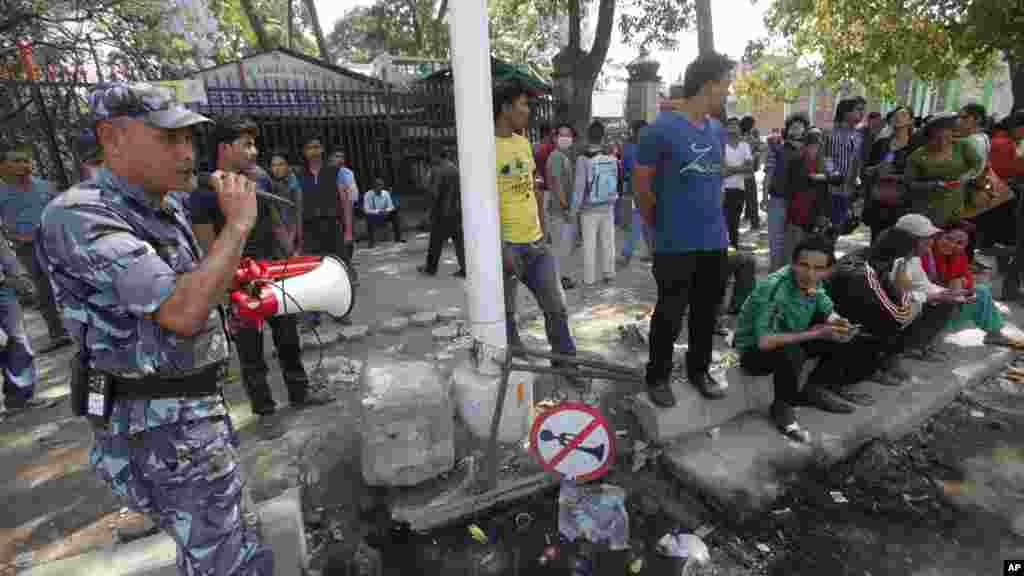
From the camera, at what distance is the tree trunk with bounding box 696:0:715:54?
870 cm

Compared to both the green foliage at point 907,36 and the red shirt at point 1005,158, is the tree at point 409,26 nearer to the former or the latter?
the green foliage at point 907,36

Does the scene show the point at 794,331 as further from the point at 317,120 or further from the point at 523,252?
the point at 317,120

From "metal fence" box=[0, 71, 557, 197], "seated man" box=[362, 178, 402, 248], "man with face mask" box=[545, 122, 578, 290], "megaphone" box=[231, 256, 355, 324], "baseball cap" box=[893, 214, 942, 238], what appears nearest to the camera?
"megaphone" box=[231, 256, 355, 324]

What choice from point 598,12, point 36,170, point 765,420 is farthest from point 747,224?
point 36,170

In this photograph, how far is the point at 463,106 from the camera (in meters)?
2.90

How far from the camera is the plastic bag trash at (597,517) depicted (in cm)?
252

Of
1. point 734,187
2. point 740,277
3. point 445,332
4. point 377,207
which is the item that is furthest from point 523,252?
point 377,207

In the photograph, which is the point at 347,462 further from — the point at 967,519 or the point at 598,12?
the point at 598,12

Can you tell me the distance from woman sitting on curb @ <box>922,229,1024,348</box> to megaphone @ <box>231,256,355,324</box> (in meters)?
4.17

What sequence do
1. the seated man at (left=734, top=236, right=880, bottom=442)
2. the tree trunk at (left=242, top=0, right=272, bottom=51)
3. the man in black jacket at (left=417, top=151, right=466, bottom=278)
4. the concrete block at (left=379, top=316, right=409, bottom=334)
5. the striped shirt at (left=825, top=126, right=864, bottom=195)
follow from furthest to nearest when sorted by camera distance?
the tree trunk at (left=242, top=0, right=272, bottom=51), the man in black jacket at (left=417, top=151, right=466, bottom=278), the striped shirt at (left=825, top=126, right=864, bottom=195), the concrete block at (left=379, top=316, right=409, bottom=334), the seated man at (left=734, top=236, right=880, bottom=442)

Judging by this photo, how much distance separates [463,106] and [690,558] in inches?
97.7

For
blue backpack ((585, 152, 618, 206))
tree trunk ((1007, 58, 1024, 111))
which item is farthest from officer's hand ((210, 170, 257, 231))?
tree trunk ((1007, 58, 1024, 111))

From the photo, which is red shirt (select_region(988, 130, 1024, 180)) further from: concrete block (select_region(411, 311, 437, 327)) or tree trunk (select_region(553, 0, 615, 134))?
tree trunk (select_region(553, 0, 615, 134))

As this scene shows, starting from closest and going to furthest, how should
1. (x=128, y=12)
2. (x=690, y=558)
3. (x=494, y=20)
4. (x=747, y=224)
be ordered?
(x=690, y=558), (x=128, y=12), (x=747, y=224), (x=494, y=20)
